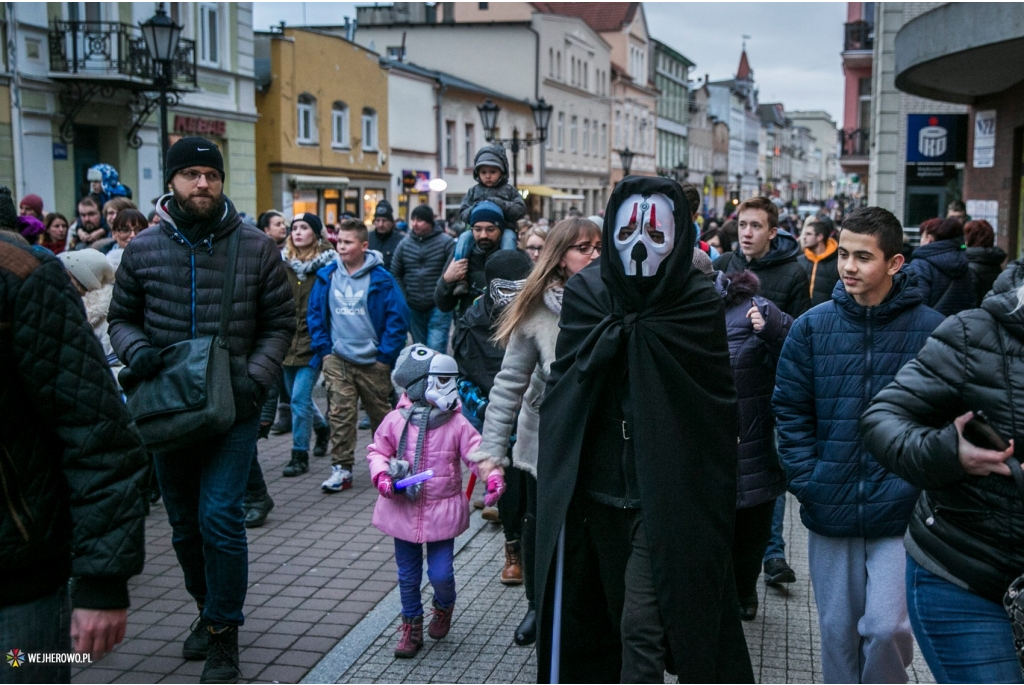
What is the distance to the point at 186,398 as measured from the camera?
4695mm

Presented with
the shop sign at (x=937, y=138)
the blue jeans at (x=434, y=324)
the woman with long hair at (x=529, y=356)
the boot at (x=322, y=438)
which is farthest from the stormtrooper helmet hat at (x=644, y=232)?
the shop sign at (x=937, y=138)

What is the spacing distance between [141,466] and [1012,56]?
38.3ft

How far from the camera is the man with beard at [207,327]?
16.1ft

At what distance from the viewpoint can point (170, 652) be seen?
5223 millimetres

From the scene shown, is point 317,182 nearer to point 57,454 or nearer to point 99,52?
point 99,52

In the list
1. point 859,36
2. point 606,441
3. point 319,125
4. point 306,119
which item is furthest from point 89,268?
point 859,36

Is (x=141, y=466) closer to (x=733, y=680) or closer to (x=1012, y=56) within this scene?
(x=733, y=680)

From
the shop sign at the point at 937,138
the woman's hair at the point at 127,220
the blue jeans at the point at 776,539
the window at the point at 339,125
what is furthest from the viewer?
the window at the point at 339,125

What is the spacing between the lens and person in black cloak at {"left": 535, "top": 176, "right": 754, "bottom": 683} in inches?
141

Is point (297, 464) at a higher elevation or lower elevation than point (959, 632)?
lower

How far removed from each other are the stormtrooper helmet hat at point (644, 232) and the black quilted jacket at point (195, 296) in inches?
78.6

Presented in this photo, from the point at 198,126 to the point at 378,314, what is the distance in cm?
1820

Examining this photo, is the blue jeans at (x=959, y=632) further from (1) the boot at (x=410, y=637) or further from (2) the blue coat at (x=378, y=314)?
(2) the blue coat at (x=378, y=314)

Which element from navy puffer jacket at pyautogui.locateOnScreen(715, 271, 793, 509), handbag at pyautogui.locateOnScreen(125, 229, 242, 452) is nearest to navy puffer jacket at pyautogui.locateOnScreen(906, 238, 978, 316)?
navy puffer jacket at pyautogui.locateOnScreen(715, 271, 793, 509)
